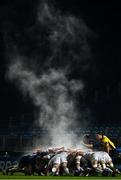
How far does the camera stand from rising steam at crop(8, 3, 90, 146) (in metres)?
37.3

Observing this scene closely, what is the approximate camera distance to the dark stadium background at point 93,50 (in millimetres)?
36531

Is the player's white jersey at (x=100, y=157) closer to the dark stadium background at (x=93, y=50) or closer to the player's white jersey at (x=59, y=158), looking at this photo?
the player's white jersey at (x=59, y=158)

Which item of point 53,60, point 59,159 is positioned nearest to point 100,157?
point 59,159

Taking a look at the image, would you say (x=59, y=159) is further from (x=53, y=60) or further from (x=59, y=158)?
(x=53, y=60)

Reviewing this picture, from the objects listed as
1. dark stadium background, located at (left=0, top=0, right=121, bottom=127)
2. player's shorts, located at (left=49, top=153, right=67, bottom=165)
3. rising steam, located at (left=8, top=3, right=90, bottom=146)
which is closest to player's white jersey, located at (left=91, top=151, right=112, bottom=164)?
player's shorts, located at (left=49, top=153, right=67, bottom=165)

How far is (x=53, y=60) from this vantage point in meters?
38.7

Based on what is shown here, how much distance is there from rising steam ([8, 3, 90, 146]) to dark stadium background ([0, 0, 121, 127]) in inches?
22.8

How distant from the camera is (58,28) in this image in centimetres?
3841

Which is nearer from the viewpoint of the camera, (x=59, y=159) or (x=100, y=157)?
(x=100, y=157)

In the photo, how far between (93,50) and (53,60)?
8.37 ft

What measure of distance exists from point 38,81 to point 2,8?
17.0 ft

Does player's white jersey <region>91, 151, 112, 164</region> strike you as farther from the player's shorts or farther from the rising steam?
the rising steam

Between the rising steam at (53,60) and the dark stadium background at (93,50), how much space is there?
0.58 metres

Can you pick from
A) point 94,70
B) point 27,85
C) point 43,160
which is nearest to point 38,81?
point 27,85
